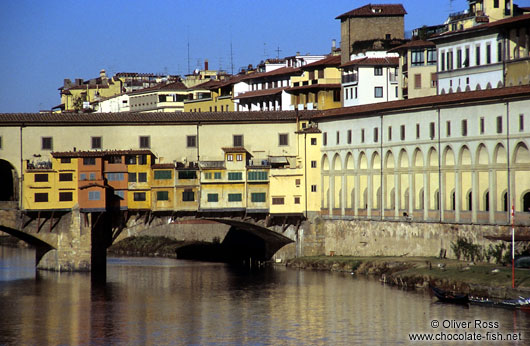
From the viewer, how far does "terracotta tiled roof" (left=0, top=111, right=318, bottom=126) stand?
268ft

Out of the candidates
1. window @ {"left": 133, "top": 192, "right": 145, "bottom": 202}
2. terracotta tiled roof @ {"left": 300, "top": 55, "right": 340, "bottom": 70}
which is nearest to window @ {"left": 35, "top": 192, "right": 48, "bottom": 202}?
window @ {"left": 133, "top": 192, "right": 145, "bottom": 202}

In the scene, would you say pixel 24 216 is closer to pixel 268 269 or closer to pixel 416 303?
pixel 268 269

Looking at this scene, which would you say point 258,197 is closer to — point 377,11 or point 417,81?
A: point 417,81

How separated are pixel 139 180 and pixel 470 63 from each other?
77.8 ft

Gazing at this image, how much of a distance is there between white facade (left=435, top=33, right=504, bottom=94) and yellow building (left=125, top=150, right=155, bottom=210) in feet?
72.8

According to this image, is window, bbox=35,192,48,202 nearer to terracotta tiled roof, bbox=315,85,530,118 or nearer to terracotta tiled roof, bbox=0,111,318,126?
terracotta tiled roof, bbox=0,111,318,126

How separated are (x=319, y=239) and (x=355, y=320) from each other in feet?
85.0

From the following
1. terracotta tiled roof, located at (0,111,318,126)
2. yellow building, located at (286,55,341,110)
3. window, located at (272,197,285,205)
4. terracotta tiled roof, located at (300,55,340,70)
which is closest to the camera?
terracotta tiled roof, located at (0,111,318,126)

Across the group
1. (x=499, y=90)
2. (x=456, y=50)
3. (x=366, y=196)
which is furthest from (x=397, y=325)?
(x=456, y=50)

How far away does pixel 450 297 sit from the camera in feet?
201

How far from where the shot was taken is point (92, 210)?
261 feet

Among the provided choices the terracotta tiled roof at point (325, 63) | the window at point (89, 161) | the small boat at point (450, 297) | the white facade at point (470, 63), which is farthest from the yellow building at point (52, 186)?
the terracotta tiled roof at point (325, 63)

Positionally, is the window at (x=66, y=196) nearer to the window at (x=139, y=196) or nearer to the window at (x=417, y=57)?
the window at (x=139, y=196)

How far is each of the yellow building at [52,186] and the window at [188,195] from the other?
6.85m
